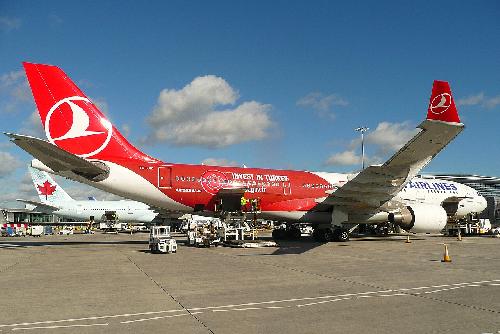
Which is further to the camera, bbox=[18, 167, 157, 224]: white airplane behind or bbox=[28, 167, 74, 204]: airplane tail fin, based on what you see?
bbox=[18, 167, 157, 224]: white airplane behind

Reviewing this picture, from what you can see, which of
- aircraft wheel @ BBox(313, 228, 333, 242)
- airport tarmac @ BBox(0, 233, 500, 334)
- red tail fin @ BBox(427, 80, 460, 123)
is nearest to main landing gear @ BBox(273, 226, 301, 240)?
aircraft wheel @ BBox(313, 228, 333, 242)

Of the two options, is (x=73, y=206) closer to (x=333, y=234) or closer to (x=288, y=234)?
(x=288, y=234)

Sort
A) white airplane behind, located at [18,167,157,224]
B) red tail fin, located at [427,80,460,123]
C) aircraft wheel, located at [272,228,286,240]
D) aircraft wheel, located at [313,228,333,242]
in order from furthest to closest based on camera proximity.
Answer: white airplane behind, located at [18,167,157,224] < aircraft wheel, located at [272,228,286,240] < aircraft wheel, located at [313,228,333,242] < red tail fin, located at [427,80,460,123]

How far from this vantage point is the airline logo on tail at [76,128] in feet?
70.2

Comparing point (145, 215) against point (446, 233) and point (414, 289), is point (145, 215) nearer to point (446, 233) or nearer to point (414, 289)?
point (446, 233)

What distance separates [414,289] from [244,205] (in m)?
15.6

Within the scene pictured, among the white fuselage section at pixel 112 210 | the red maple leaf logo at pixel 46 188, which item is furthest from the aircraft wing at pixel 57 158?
the red maple leaf logo at pixel 46 188

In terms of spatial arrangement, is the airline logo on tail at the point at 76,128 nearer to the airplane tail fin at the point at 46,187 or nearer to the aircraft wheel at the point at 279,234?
the aircraft wheel at the point at 279,234

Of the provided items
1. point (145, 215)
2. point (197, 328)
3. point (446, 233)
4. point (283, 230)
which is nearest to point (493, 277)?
point (197, 328)

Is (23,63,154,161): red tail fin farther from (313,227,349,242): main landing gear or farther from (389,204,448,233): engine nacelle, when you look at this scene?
(389,204,448,233): engine nacelle

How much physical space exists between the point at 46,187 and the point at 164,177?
159ft

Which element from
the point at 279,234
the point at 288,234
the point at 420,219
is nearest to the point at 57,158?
the point at 279,234

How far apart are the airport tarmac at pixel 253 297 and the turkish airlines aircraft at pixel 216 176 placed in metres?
6.14

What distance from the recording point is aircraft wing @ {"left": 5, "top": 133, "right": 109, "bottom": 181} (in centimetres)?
1713
